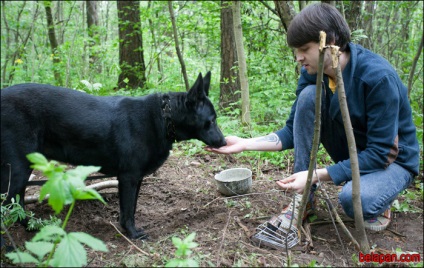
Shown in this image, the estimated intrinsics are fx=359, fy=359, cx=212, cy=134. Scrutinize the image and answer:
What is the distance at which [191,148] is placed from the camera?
4820mm

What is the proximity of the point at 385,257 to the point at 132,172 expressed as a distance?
1.92m

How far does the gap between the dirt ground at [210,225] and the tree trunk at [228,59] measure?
3273 mm

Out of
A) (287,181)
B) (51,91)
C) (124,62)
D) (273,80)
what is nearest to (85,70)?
(124,62)

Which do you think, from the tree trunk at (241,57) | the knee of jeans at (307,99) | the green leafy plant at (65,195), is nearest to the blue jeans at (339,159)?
the knee of jeans at (307,99)

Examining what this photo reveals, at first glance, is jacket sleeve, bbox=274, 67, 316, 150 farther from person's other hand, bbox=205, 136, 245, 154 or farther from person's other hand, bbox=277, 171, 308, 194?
person's other hand, bbox=277, 171, 308, 194

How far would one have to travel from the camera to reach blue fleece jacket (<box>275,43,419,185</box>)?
94.5 inches

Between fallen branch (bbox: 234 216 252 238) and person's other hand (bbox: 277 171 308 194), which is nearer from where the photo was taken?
person's other hand (bbox: 277 171 308 194)

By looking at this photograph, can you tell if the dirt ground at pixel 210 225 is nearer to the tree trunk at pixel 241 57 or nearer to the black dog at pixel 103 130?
the black dog at pixel 103 130

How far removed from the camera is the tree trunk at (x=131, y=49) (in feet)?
26.6

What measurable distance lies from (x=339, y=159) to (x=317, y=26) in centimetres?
120

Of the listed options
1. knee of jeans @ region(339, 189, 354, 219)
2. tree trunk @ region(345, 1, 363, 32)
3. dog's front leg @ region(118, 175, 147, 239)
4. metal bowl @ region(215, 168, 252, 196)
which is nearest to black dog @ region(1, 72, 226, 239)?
dog's front leg @ region(118, 175, 147, 239)

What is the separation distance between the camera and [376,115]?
2.42 m

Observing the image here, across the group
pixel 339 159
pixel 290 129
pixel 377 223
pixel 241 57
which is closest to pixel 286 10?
pixel 241 57

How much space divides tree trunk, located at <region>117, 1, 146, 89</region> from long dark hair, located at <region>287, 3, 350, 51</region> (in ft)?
19.7
